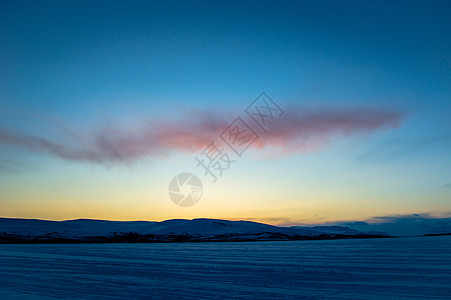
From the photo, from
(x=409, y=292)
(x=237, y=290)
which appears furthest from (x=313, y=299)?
(x=409, y=292)

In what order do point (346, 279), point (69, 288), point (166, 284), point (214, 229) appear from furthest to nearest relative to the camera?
point (214, 229), point (346, 279), point (166, 284), point (69, 288)

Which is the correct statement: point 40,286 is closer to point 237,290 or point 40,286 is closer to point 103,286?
point 103,286

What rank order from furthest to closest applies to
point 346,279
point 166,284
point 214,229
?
point 214,229, point 346,279, point 166,284

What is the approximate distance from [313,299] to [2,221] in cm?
17783

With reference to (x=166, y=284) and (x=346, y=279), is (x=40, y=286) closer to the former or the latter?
(x=166, y=284)

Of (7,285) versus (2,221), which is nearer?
(7,285)

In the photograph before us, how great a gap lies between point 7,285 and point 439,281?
15.0 meters

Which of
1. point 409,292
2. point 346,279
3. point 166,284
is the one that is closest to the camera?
point 409,292

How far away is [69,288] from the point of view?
38.2ft

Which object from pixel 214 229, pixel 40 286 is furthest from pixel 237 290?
pixel 214 229

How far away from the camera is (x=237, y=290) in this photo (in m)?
11.1

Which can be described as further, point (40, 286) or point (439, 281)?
point (439, 281)

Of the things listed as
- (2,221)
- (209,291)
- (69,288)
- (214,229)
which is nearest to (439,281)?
(209,291)

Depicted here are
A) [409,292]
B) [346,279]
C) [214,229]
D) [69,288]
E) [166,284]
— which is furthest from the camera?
[214,229]
